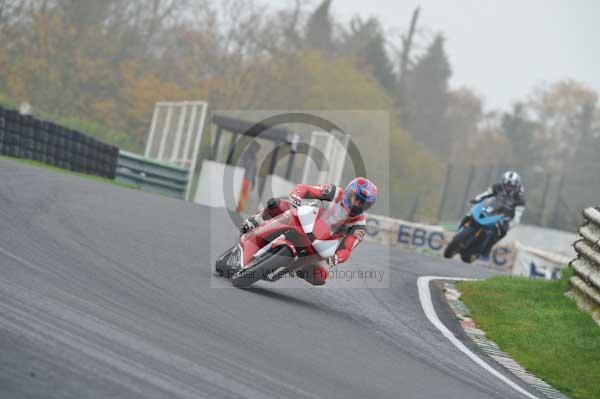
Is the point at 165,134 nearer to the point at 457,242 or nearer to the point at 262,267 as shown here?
the point at 457,242

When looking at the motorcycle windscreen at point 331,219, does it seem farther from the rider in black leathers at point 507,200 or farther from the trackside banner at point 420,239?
the trackside banner at point 420,239

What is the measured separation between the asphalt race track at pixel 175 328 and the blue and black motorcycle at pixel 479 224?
20.3 feet

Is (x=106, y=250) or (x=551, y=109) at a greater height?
(x=551, y=109)

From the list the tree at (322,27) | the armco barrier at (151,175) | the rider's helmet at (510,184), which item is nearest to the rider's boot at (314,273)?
the rider's helmet at (510,184)

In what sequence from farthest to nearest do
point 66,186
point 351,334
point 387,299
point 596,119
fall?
point 596,119
point 66,186
point 387,299
point 351,334

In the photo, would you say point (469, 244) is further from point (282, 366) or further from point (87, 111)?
point (87, 111)

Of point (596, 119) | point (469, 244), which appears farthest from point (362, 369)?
point (596, 119)

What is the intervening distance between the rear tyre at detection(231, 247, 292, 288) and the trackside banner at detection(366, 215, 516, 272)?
16217mm

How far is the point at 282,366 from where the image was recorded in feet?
18.5

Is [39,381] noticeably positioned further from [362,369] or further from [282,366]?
[362,369]

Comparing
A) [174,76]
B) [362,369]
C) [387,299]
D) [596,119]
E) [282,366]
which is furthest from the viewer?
[596,119]

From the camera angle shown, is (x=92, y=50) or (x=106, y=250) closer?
(x=106, y=250)

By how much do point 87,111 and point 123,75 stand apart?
2689 mm

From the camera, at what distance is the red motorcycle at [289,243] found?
861 cm
